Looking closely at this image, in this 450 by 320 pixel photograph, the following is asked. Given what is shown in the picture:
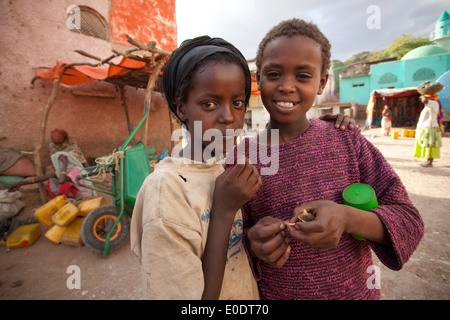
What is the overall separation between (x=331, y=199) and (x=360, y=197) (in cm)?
12

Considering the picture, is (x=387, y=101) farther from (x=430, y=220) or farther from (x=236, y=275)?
(x=236, y=275)

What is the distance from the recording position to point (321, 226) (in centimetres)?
73

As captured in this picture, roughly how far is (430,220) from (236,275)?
414 cm

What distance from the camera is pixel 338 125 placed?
1142 mm

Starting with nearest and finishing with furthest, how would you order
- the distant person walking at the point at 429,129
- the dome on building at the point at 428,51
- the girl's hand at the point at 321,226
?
the girl's hand at the point at 321,226 < the distant person walking at the point at 429,129 < the dome on building at the point at 428,51

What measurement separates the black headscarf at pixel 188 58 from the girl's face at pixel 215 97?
2.2 inches

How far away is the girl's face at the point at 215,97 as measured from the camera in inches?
38.1

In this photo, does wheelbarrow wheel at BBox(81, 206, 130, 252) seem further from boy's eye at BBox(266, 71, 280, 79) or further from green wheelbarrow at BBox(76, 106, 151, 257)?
boy's eye at BBox(266, 71, 280, 79)

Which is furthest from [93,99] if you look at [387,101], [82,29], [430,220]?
[387,101]

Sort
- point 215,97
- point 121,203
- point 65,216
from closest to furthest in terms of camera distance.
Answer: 1. point 215,97
2. point 121,203
3. point 65,216

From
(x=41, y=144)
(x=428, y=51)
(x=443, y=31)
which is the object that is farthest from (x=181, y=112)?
(x=443, y=31)

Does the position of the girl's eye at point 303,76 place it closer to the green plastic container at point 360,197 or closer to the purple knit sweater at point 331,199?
the purple knit sweater at point 331,199

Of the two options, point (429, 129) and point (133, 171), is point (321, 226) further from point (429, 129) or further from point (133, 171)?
point (429, 129)

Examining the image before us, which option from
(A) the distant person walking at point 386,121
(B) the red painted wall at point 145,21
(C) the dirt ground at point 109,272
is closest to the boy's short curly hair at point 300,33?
(C) the dirt ground at point 109,272
